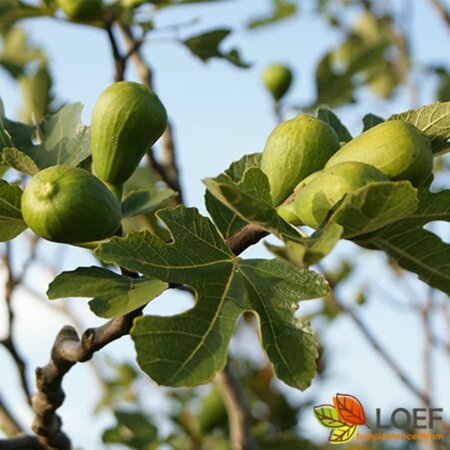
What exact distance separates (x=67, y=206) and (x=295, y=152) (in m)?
0.31

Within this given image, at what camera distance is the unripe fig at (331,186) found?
3.19ft

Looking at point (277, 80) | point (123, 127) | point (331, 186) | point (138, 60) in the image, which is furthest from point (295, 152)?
point (277, 80)

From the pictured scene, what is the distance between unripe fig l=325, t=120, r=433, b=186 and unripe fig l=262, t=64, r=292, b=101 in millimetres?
1950

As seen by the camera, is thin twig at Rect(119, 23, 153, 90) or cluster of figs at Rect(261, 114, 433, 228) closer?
cluster of figs at Rect(261, 114, 433, 228)

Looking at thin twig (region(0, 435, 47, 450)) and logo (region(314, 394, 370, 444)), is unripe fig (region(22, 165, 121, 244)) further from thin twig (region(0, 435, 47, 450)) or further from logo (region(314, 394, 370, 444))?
logo (region(314, 394, 370, 444))

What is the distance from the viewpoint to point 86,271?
45.3 inches

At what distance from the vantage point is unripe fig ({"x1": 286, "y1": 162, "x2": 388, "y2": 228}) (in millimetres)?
972

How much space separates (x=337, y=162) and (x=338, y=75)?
6.39 feet

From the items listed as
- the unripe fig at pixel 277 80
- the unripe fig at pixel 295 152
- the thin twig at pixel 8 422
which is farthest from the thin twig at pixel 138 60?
the unripe fig at pixel 295 152

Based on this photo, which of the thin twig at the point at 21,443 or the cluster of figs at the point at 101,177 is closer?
the cluster of figs at the point at 101,177

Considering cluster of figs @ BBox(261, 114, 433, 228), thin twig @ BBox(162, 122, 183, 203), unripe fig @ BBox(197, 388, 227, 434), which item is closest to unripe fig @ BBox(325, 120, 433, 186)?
cluster of figs @ BBox(261, 114, 433, 228)

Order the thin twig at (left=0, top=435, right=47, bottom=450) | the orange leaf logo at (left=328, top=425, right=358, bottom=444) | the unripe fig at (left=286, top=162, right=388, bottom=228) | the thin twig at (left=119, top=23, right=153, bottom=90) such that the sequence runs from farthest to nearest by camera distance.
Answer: the thin twig at (left=119, top=23, right=153, bottom=90), the orange leaf logo at (left=328, top=425, right=358, bottom=444), the thin twig at (left=0, top=435, right=47, bottom=450), the unripe fig at (left=286, top=162, right=388, bottom=228)

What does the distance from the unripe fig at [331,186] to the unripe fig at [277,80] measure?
196 centimetres

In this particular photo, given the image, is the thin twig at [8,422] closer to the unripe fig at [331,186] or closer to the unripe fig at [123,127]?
the unripe fig at [123,127]
